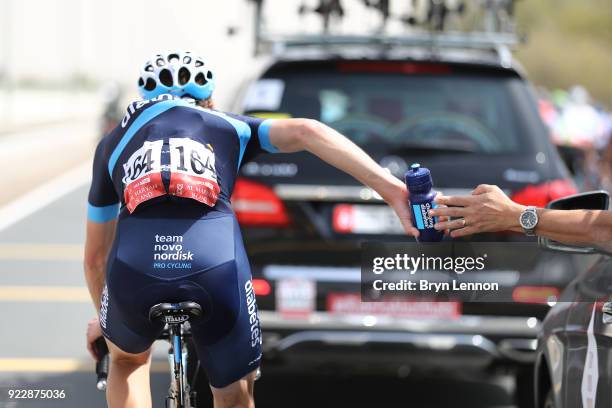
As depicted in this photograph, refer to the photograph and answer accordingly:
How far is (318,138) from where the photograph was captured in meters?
4.67

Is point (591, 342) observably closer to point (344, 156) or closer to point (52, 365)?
point (344, 156)

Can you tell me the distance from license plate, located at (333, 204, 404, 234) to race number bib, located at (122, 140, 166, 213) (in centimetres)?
229

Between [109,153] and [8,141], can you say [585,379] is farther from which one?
[8,141]

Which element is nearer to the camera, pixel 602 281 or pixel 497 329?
pixel 602 281

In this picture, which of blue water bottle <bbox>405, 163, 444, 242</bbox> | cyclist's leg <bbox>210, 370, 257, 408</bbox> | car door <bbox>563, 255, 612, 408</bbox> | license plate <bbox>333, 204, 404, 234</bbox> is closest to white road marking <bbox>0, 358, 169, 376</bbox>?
license plate <bbox>333, 204, 404, 234</bbox>

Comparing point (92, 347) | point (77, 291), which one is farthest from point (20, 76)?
point (92, 347)

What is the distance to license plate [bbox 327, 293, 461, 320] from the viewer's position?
21.2ft

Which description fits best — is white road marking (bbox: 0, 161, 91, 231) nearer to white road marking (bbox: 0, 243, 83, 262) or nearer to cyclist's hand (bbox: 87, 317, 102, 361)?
white road marking (bbox: 0, 243, 83, 262)

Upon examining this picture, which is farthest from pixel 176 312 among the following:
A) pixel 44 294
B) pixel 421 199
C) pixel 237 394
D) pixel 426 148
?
pixel 44 294

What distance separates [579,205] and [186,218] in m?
1.34

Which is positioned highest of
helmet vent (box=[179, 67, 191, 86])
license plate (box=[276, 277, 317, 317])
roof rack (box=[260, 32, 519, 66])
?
roof rack (box=[260, 32, 519, 66])

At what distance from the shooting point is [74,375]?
7715mm

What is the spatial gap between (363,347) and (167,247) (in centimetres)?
229

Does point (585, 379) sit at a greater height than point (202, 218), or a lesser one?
lesser
